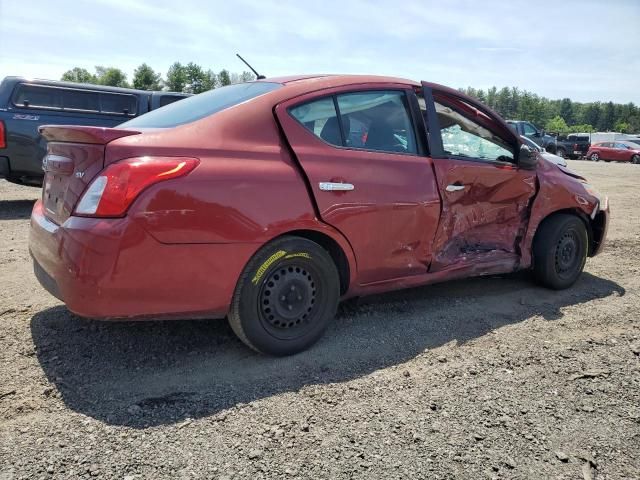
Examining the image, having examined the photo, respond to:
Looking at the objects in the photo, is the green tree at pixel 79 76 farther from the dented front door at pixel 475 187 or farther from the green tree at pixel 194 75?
the dented front door at pixel 475 187

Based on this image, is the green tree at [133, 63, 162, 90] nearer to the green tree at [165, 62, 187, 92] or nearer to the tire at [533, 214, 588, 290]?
the green tree at [165, 62, 187, 92]

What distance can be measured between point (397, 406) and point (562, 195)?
2.76 meters

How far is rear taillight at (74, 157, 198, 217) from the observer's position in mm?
2543

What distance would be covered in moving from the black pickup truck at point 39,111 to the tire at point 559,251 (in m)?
6.82

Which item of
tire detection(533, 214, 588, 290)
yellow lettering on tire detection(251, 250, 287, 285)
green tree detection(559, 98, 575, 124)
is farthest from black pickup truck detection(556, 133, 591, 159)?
green tree detection(559, 98, 575, 124)

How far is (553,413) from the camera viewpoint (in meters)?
2.66

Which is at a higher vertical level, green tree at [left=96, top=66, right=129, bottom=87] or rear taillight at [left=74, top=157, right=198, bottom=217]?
green tree at [left=96, top=66, right=129, bottom=87]

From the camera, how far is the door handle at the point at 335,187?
310 centimetres

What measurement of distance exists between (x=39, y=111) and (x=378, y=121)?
6706mm

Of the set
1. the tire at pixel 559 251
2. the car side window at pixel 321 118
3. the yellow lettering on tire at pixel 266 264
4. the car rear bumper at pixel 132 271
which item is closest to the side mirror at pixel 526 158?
the tire at pixel 559 251

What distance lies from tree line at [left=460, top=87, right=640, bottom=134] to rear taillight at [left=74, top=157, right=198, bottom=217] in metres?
130

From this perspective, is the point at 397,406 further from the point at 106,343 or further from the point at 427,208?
the point at 106,343

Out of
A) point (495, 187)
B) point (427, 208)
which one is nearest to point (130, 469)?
point (427, 208)

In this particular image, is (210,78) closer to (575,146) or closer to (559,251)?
(575,146)
